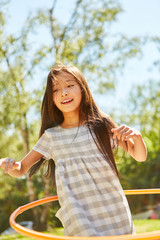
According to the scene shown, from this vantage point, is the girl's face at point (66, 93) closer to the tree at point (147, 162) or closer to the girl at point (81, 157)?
the girl at point (81, 157)

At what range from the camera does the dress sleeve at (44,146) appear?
7.70 feet

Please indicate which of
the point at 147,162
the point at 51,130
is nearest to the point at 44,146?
the point at 51,130

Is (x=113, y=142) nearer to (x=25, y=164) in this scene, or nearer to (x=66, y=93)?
(x=66, y=93)

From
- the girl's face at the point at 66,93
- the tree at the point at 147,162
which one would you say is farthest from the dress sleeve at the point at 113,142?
the tree at the point at 147,162

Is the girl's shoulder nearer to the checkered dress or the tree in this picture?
the checkered dress

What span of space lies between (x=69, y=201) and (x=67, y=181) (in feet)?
0.57

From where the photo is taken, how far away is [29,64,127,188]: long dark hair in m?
2.29

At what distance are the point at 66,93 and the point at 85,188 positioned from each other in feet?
2.45

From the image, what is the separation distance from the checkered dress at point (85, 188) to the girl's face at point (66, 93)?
194 mm

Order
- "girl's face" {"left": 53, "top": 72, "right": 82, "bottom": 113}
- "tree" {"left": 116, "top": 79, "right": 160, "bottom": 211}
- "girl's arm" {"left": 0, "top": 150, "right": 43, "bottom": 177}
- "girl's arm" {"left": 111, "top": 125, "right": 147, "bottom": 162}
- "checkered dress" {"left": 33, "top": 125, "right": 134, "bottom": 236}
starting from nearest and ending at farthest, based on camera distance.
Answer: "girl's arm" {"left": 111, "top": 125, "right": 147, "bottom": 162}, "checkered dress" {"left": 33, "top": 125, "right": 134, "bottom": 236}, "girl's arm" {"left": 0, "top": 150, "right": 43, "bottom": 177}, "girl's face" {"left": 53, "top": 72, "right": 82, "bottom": 113}, "tree" {"left": 116, "top": 79, "right": 160, "bottom": 211}

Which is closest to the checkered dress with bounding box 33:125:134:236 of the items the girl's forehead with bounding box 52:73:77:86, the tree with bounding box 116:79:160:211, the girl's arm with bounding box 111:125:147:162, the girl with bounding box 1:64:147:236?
the girl with bounding box 1:64:147:236

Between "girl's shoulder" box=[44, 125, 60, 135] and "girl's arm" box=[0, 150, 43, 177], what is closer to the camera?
"girl's arm" box=[0, 150, 43, 177]

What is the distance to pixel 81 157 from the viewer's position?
2205 millimetres

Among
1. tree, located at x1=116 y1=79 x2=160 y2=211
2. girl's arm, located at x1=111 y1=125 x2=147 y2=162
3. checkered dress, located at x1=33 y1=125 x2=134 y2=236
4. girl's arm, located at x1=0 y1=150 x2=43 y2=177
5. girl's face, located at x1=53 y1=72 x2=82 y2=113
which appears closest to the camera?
girl's arm, located at x1=111 y1=125 x2=147 y2=162
